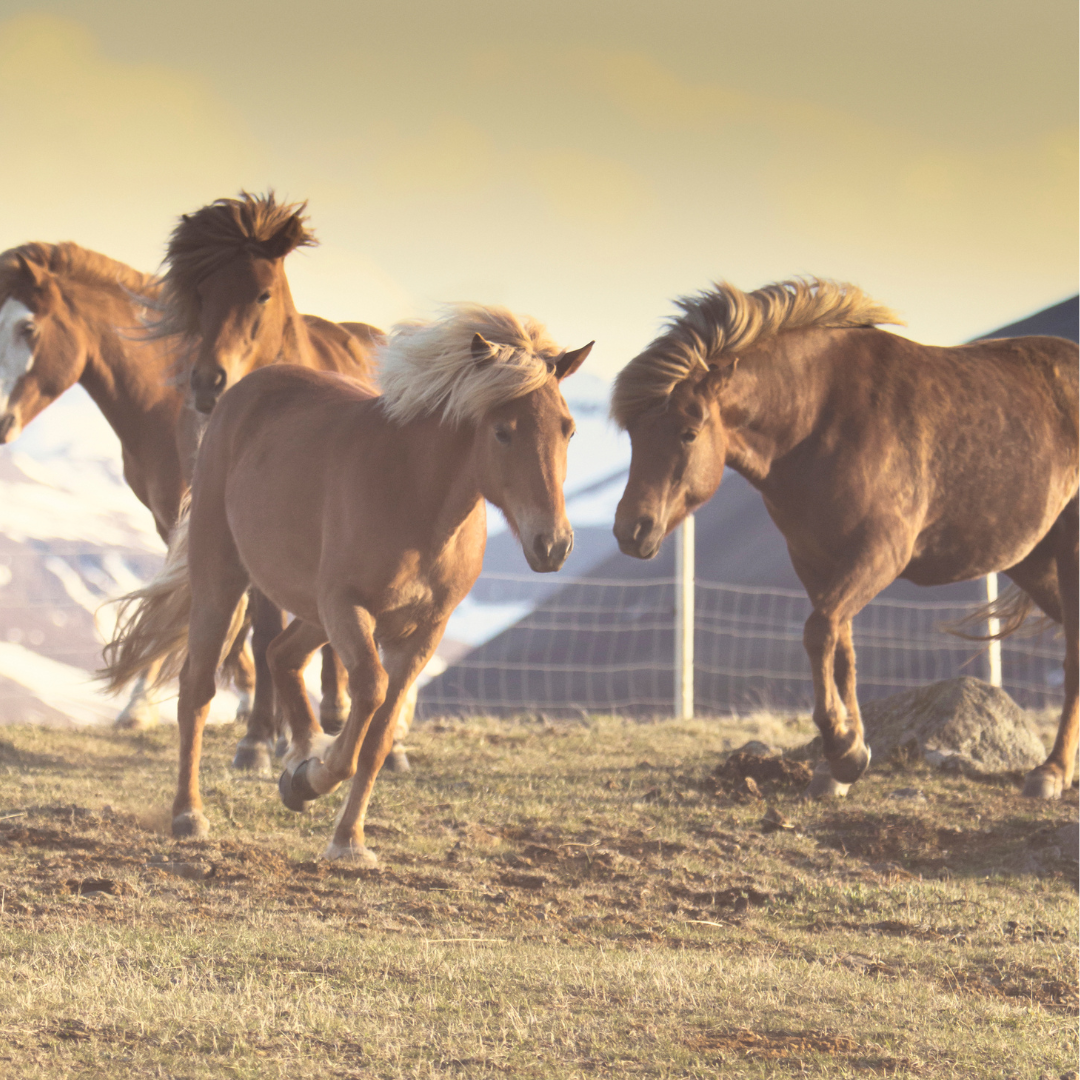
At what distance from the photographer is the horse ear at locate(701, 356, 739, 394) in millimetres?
5934

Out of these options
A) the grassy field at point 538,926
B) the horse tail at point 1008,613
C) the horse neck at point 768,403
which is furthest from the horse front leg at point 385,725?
the horse tail at point 1008,613

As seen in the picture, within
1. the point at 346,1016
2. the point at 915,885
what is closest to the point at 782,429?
the point at 915,885

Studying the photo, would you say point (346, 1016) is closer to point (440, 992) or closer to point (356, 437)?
point (440, 992)

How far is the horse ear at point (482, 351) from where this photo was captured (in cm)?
441

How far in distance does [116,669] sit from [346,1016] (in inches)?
142

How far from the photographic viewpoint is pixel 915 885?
17.5ft

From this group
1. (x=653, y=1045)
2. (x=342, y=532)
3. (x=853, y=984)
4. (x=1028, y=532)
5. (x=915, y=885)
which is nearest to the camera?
(x=653, y=1045)

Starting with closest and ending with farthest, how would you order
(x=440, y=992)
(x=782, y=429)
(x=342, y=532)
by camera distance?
(x=440, y=992) < (x=342, y=532) < (x=782, y=429)

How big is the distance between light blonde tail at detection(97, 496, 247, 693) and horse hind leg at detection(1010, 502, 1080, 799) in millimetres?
4210

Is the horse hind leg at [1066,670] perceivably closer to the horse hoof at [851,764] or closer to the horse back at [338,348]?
the horse hoof at [851,764]

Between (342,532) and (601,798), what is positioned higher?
(342,532)

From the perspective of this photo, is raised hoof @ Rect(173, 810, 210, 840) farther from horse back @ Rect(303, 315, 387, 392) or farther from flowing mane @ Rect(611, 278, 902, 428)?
horse back @ Rect(303, 315, 387, 392)

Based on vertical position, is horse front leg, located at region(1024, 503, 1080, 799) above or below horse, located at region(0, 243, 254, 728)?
Answer: below

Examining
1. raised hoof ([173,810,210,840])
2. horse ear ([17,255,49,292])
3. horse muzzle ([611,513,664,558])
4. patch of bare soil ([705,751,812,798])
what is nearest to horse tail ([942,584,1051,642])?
patch of bare soil ([705,751,812,798])
